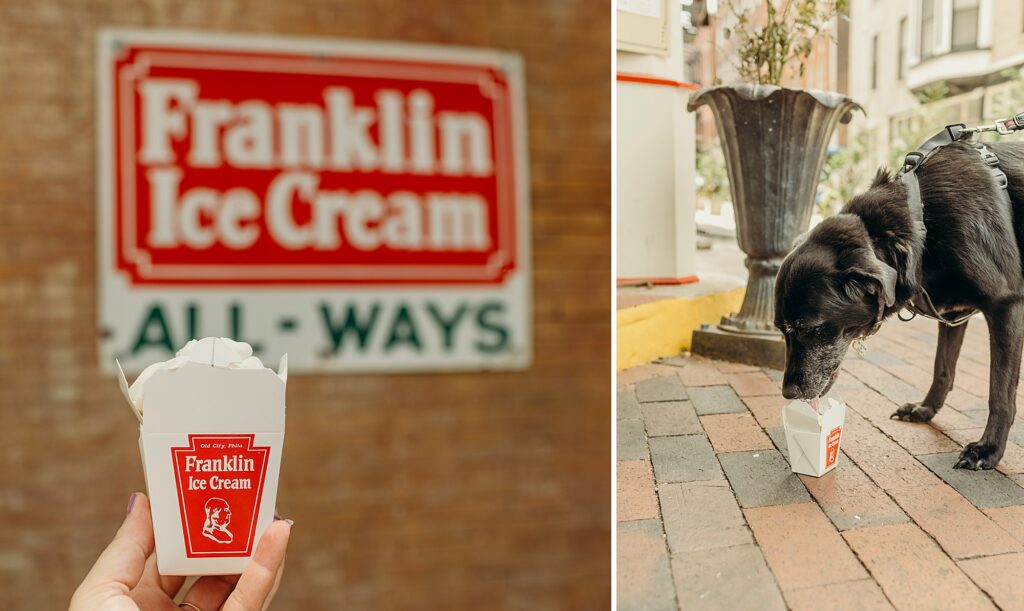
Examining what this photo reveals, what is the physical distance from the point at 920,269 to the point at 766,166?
2.55 ft

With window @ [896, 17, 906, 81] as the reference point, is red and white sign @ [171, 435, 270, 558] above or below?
below

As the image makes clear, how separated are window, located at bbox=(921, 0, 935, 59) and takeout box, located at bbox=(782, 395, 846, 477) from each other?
69cm

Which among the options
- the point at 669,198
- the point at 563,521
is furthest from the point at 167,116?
the point at 563,521

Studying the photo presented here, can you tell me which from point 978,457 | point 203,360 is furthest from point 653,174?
point 203,360

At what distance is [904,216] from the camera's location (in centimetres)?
114

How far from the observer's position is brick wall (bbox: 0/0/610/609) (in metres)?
1.32

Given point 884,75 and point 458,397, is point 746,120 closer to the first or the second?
point 884,75

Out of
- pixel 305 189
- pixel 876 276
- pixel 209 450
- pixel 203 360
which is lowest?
pixel 209 450

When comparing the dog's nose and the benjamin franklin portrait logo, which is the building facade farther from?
the benjamin franklin portrait logo

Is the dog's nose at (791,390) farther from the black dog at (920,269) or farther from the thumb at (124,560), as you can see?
the thumb at (124,560)

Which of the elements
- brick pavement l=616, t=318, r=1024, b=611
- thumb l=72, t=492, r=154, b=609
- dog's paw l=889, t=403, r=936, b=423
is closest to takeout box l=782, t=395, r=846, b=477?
brick pavement l=616, t=318, r=1024, b=611

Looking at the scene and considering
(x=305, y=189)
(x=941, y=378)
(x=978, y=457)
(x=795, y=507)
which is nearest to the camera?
(x=795, y=507)

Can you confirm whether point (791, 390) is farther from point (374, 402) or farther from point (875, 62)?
point (374, 402)

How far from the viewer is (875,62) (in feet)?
4.63
